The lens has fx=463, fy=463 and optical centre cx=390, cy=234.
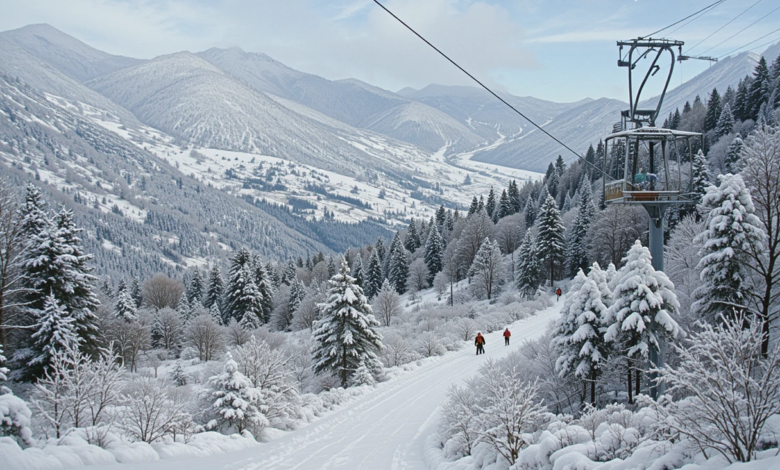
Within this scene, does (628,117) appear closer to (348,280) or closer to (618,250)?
(348,280)

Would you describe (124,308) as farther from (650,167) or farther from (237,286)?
(650,167)

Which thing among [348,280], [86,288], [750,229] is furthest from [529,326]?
[86,288]

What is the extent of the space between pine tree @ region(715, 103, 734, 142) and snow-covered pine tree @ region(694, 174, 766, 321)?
5732cm

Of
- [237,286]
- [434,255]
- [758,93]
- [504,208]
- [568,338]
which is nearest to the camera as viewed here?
[568,338]

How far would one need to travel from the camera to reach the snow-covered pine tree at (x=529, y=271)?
54.3 metres

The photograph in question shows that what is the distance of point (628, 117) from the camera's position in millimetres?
16719

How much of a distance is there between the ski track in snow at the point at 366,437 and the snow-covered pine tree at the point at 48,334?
15.9 m

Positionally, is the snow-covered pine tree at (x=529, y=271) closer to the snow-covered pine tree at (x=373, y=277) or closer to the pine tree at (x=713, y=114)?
the snow-covered pine tree at (x=373, y=277)

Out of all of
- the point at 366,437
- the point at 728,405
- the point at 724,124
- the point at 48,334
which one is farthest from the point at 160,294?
the point at 724,124

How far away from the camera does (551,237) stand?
5578 cm

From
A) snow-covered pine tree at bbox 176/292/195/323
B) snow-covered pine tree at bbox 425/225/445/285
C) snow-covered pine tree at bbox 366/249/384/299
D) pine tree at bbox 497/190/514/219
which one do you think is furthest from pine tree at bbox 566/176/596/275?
snow-covered pine tree at bbox 176/292/195/323

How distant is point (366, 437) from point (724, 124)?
242 ft

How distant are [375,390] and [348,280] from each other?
7105mm

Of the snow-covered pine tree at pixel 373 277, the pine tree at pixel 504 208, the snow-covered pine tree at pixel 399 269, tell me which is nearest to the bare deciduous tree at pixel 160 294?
the snow-covered pine tree at pixel 373 277
